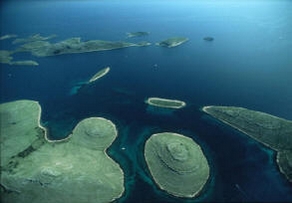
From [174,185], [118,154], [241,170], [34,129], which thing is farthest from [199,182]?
[34,129]

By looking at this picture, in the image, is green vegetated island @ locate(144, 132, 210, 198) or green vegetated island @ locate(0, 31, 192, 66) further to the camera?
green vegetated island @ locate(0, 31, 192, 66)

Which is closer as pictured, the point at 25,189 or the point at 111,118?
the point at 25,189

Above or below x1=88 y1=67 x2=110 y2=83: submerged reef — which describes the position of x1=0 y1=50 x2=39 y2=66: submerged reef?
above

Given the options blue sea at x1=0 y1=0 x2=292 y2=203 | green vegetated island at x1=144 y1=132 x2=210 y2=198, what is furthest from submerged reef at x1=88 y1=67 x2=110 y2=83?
green vegetated island at x1=144 y1=132 x2=210 y2=198

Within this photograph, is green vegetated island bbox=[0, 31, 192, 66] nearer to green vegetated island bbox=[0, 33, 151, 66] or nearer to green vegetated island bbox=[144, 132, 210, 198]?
green vegetated island bbox=[0, 33, 151, 66]

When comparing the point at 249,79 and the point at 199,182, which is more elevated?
the point at 249,79

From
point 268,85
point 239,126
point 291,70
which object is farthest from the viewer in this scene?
point 291,70

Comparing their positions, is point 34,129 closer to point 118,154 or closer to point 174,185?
point 118,154

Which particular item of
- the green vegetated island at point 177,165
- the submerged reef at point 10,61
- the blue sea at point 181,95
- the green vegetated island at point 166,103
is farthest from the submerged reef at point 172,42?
the green vegetated island at point 177,165
